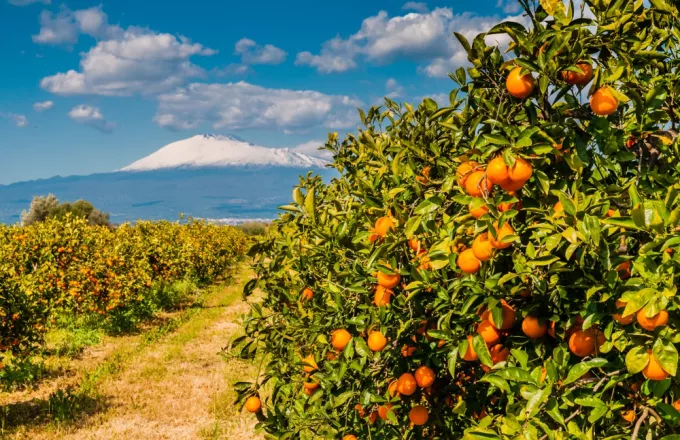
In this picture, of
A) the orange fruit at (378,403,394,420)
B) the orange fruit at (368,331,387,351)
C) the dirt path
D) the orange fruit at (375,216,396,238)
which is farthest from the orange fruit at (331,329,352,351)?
the dirt path

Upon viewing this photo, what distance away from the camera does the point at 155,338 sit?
1040 centimetres

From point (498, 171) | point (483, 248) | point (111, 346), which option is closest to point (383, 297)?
point (483, 248)

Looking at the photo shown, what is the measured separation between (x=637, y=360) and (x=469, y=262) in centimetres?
53

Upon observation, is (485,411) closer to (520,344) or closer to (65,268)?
(520,344)

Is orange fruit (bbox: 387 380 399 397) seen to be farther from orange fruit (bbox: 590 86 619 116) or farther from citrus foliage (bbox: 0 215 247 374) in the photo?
citrus foliage (bbox: 0 215 247 374)

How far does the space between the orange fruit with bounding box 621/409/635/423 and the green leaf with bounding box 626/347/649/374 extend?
47cm

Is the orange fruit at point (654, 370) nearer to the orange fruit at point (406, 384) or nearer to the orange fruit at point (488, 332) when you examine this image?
the orange fruit at point (488, 332)

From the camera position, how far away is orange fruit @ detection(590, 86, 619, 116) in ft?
4.64

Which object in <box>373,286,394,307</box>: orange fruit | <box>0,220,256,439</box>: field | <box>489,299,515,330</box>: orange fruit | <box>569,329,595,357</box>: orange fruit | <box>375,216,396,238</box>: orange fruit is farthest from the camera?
<box>0,220,256,439</box>: field

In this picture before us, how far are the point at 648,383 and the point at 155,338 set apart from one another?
10.4 metres

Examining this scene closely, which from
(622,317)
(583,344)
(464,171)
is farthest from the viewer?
(464,171)

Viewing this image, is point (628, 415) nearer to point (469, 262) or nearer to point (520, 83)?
point (469, 262)

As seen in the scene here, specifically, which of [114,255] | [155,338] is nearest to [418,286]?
[155,338]

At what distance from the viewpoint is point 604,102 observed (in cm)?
142
